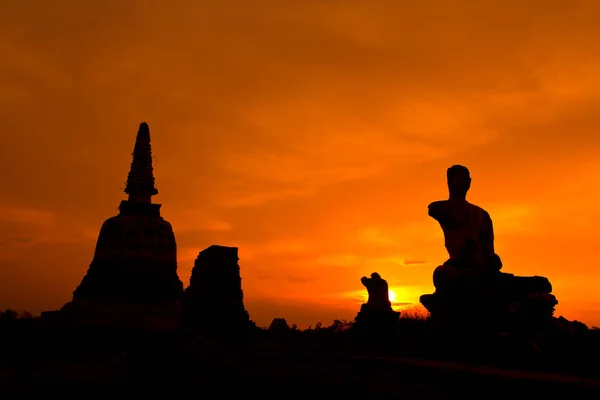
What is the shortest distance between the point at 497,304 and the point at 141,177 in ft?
53.4

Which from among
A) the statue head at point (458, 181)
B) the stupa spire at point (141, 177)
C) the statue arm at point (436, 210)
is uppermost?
the stupa spire at point (141, 177)

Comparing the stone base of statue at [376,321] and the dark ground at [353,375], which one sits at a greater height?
the stone base of statue at [376,321]

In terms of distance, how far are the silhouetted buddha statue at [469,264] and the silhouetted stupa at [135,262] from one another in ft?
39.6

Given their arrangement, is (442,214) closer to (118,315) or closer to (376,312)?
(376,312)

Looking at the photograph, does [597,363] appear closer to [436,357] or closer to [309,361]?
[436,357]

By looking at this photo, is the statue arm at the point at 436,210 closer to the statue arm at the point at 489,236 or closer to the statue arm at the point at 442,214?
the statue arm at the point at 442,214

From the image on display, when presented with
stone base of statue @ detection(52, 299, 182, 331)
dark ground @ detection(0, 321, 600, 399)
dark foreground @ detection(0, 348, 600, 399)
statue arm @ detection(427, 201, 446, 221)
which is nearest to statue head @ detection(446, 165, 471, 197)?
statue arm @ detection(427, 201, 446, 221)

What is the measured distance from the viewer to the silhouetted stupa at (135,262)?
20.1 m

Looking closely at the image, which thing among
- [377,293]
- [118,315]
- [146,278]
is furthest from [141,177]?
[377,293]

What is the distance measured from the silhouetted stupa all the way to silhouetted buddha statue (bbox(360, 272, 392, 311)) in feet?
21.6

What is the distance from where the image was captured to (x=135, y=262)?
21.2m

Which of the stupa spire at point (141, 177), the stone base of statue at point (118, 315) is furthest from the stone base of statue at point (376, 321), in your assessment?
the stupa spire at point (141, 177)

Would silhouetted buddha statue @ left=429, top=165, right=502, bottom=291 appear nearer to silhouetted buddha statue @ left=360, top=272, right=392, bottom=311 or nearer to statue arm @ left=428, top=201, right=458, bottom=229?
statue arm @ left=428, top=201, right=458, bottom=229

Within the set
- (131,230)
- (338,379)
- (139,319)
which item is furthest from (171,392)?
(131,230)
